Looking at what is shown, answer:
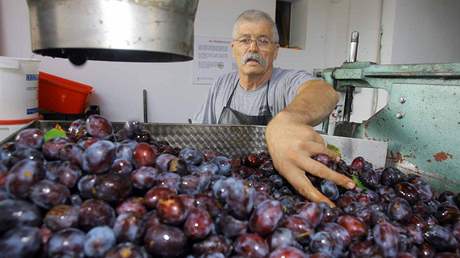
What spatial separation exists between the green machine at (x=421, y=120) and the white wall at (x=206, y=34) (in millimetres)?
1877

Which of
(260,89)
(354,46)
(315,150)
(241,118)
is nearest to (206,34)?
(260,89)

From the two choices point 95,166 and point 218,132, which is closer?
point 95,166

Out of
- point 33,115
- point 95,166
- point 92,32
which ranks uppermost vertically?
point 92,32

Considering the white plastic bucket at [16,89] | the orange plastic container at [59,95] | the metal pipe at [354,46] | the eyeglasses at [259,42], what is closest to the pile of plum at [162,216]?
the metal pipe at [354,46]

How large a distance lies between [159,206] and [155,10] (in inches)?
12.1

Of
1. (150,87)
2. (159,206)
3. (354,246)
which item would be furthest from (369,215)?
(150,87)

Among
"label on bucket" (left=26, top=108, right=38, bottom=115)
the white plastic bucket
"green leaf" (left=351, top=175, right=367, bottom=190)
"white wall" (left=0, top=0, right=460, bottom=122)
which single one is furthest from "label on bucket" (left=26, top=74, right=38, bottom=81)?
"green leaf" (left=351, top=175, right=367, bottom=190)

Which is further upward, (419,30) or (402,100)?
(419,30)

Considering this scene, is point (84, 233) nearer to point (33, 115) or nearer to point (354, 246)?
point (354, 246)

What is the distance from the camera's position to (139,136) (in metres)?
0.82

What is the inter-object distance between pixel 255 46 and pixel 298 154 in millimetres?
1115

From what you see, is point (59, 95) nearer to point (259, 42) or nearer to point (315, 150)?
point (259, 42)

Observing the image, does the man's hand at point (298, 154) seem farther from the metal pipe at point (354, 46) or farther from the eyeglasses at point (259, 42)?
the eyeglasses at point (259, 42)

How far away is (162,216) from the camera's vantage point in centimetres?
48
